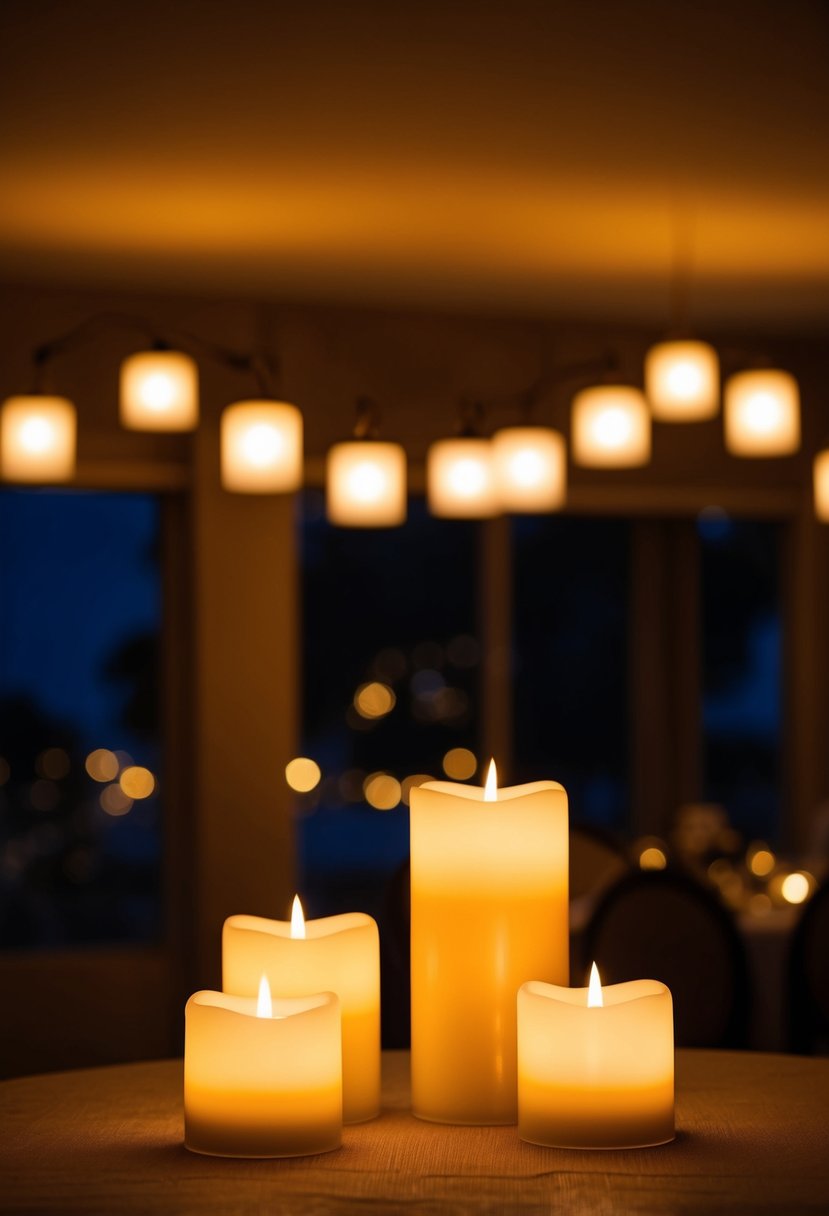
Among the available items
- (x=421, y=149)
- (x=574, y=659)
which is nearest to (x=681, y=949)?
(x=421, y=149)

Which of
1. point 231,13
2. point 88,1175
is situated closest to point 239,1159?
point 88,1175

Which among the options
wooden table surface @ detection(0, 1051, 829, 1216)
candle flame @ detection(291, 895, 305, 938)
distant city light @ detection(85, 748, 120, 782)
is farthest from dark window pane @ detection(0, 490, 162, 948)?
candle flame @ detection(291, 895, 305, 938)

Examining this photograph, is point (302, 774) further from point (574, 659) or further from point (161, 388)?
point (161, 388)

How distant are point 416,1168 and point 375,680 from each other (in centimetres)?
456

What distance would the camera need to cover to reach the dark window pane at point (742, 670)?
252 inches

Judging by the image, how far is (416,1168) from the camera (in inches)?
52.8

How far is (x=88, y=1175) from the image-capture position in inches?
52.5

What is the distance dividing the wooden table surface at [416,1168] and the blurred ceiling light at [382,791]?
422cm

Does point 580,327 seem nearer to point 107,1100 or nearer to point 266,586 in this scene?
point 266,586

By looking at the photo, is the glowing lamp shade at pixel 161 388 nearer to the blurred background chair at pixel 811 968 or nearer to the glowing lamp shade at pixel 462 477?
the glowing lamp shade at pixel 462 477

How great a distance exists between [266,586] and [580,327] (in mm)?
1540

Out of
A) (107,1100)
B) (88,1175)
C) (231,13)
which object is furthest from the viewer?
(231,13)

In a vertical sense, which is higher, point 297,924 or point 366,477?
point 366,477

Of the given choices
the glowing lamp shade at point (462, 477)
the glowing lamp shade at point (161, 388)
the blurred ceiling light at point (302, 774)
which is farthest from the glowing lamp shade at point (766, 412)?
the blurred ceiling light at point (302, 774)
